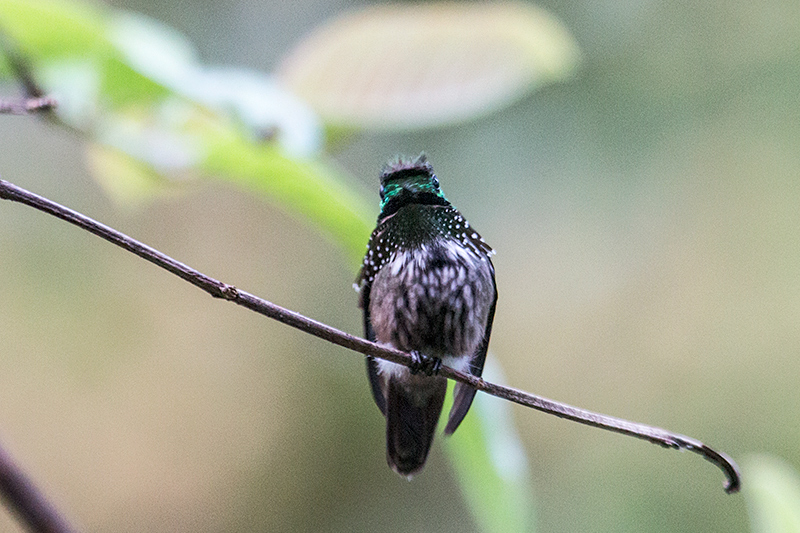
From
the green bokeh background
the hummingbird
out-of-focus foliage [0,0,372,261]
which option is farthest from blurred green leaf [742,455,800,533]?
the green bokeh background

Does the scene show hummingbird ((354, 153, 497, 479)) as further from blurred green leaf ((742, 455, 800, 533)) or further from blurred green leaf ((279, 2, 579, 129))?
blurred green leaf ((742, 455, 800, 533))

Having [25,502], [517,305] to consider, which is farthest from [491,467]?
[517,305]

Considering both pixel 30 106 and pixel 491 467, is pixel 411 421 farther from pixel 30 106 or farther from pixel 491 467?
pixel 30 106

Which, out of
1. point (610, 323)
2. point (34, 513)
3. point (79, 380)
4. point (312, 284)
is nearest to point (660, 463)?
point (610, 323)

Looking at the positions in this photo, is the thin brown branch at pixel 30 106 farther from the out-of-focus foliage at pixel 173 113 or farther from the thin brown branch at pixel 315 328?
the thin brown branch at pixel 315 328

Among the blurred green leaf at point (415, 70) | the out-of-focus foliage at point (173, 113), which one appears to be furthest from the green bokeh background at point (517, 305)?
the out-of-focus foliage at point (173, 113)

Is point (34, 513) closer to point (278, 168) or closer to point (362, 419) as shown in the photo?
point (278, 168)
